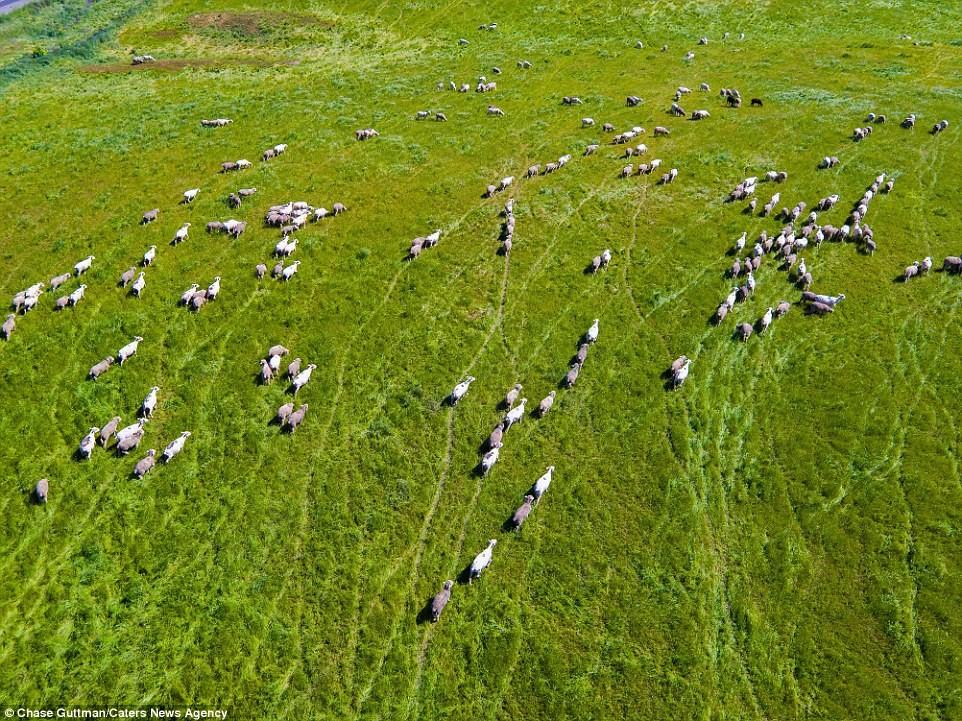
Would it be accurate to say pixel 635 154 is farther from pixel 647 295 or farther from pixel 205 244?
pixel 205 244

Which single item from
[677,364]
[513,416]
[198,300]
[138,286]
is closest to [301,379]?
[198,300]

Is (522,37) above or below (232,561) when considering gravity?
above

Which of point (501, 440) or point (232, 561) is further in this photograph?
point (501, 440)

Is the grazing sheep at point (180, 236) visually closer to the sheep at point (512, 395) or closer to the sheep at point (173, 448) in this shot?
the sheep at point (173, 448)

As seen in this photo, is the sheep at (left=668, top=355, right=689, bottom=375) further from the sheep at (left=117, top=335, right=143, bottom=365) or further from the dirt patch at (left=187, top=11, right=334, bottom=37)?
the dirt patch at (left=187, top=11, right=334, bottom=37)

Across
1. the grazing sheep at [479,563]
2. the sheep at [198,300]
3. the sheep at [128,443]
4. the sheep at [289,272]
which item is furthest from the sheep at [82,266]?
the grazing sheep at [479,563]

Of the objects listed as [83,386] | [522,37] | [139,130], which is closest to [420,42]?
[522,37]
